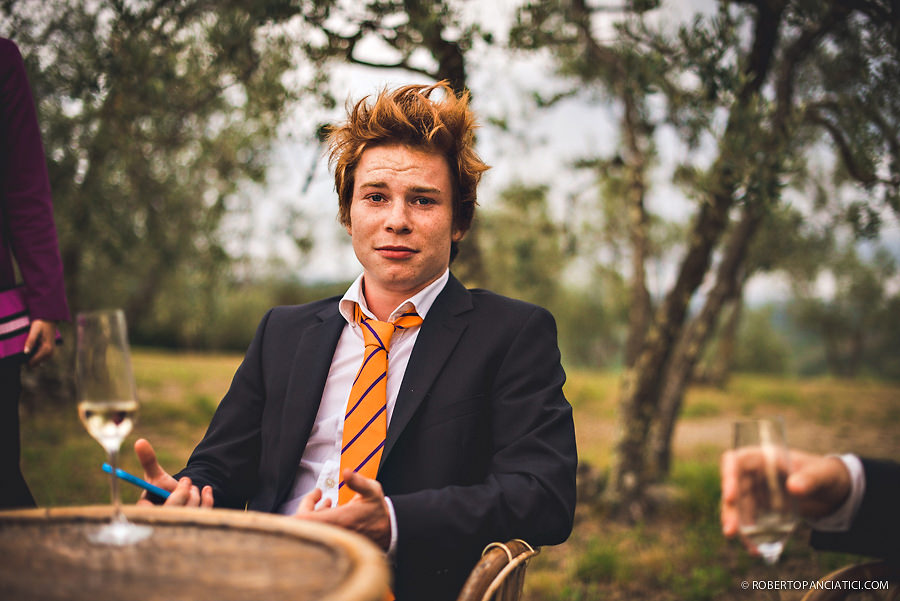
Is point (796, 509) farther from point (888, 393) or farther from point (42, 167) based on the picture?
point (888, 393)

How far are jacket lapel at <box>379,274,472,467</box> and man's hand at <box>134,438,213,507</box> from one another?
2.13 feet

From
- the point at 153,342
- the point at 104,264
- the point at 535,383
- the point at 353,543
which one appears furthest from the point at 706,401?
the point at 153,342

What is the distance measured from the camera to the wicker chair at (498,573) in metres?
1.89

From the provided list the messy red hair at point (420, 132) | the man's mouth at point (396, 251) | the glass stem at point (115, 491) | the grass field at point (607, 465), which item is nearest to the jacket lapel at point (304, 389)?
the man's mouth at point (396, 251)

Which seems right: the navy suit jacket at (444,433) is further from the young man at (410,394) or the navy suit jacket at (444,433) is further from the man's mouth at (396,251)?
the man's mouth at (396,251)

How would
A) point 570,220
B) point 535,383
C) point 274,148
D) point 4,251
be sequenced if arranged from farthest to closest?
point 274,148, point 570,220, point 4,251, point 535,383

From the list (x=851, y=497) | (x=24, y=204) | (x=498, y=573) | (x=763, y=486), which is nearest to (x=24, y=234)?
(x=24, y=204)

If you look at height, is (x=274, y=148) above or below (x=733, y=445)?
above

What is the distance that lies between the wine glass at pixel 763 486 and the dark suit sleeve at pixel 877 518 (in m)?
0.34

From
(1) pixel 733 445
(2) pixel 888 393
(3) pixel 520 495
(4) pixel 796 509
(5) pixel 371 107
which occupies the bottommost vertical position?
(2) pixel 888 393

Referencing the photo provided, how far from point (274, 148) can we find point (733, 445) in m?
9.77

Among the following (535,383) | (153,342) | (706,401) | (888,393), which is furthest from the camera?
(153,342)

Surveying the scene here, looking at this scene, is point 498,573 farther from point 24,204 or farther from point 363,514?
point 24,204

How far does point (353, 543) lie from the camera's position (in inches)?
58.2
